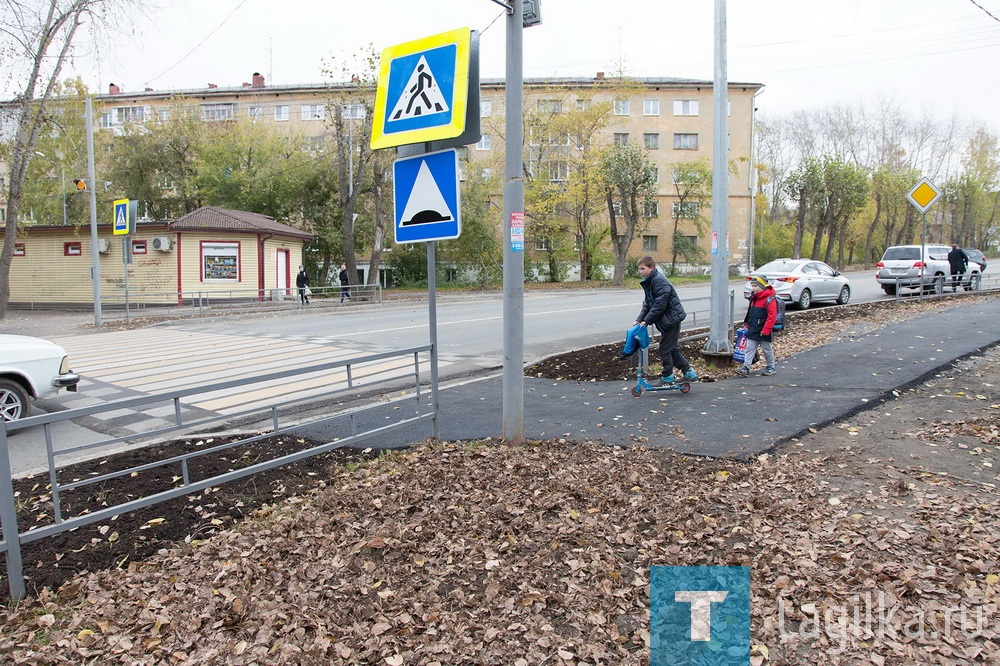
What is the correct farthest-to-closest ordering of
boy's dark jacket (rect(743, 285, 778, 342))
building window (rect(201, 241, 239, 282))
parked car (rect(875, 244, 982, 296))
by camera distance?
building window (rect(201, 241, 239, 282)) < parked car (rect(875, 244, 982, 296)) < boy's dark jacket (rect(743, 285, 778, 342))

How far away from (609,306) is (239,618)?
1934 centimetres

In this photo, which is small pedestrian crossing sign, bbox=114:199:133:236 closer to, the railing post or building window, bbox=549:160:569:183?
the railing post

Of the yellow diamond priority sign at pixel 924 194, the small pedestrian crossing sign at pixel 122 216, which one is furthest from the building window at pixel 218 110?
the yellow diamond priority sign at pixel 924 194

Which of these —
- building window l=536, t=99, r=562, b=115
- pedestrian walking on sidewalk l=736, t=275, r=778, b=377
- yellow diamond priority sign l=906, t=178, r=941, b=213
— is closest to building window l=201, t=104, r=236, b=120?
building window l=536, t=99, r=562, b=115

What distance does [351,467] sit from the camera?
18.0ft

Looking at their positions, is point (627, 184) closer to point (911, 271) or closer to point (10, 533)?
point (911, 271)

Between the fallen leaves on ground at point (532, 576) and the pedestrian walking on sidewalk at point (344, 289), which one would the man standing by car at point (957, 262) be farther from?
the fallen leaves on ground at point (532, 576)

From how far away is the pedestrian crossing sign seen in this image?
5148 millimetres

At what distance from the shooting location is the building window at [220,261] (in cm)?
2750

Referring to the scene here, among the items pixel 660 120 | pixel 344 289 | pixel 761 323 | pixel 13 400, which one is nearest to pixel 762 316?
pixel 761 323

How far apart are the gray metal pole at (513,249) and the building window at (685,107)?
54.0 meters

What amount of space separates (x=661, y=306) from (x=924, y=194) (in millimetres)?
12063

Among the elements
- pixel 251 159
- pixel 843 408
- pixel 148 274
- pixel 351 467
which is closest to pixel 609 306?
pixel 843 408

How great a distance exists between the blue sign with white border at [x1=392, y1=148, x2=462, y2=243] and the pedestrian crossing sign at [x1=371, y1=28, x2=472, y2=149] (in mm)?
179
